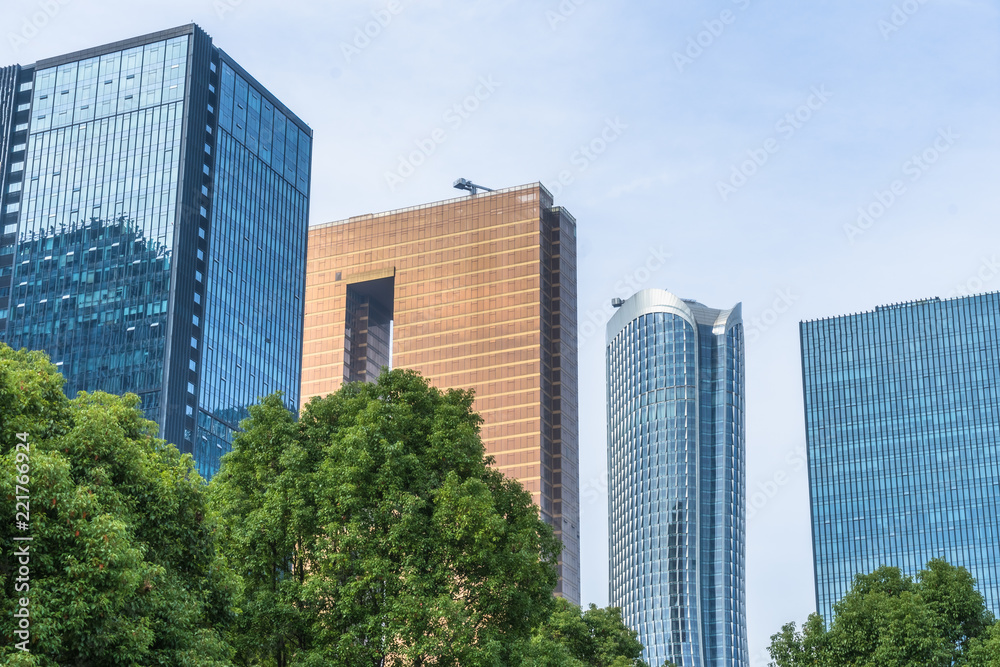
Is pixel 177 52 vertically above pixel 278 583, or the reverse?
pixel 177 52

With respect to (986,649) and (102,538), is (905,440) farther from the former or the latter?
(102,538)

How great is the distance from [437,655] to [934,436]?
170264 mm

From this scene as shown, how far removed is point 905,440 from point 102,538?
179662 millimetres

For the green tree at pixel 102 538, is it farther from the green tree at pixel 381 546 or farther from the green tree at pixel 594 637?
the green tree at pixel 594 637

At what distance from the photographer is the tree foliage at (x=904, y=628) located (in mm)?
38812

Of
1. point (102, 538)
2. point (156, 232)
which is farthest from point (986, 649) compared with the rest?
point (156, 232)

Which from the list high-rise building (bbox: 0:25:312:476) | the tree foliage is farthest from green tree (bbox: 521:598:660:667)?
high-rise building (bbox: 0:25:312:476)

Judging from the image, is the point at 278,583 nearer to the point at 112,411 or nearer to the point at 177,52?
the point at 112,411

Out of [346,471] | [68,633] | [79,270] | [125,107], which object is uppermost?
[125,107]

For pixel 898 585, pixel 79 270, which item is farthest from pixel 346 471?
pixel 79 270

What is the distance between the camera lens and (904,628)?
Result: 39062 millimetres

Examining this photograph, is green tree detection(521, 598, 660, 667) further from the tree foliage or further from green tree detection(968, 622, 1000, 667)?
green tree detection(968, 622, 1000, 667)

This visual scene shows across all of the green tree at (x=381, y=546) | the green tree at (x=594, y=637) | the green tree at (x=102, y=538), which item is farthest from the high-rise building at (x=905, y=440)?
the green tree at (x=102, y=538)

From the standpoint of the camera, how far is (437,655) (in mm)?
29625
